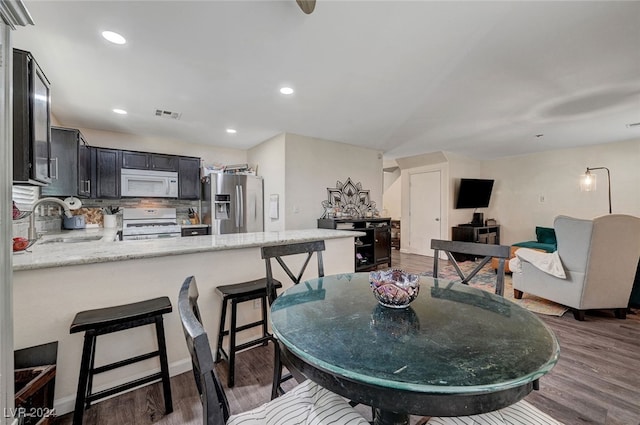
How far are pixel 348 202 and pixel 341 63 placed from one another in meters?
3.05

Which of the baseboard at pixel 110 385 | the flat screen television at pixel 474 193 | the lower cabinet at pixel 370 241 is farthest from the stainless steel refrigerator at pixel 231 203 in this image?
the flat screen television at pixel 474 193

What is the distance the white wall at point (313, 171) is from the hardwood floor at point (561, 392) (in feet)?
8.44

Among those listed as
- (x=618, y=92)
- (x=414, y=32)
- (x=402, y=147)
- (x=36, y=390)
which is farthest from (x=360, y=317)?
(x=402, y=147)

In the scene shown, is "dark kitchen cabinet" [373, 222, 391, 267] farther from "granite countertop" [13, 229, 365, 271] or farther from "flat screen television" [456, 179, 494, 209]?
"granite countertop" [13, 229, 365, 271]

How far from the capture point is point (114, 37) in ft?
6.41

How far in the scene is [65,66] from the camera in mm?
2344

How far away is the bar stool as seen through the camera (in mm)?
1356

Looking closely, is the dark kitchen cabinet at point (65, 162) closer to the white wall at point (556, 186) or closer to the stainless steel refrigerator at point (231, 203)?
the stainless steel refrigerator at point (231, 203)

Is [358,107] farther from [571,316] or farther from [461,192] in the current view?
[461,192]

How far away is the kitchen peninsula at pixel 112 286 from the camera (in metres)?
1.50

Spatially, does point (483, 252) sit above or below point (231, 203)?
below

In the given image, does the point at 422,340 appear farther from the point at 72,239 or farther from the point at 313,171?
the point at 313,171

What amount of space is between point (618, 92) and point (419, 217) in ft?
13.8

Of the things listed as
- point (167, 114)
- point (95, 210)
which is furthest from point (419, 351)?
point (95, 210)
